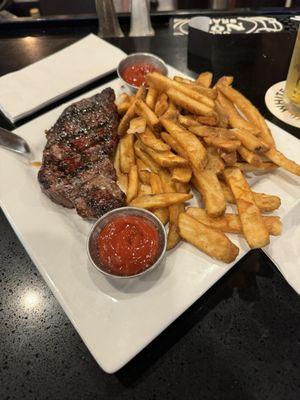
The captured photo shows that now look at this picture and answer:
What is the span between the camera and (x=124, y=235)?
6.84ft

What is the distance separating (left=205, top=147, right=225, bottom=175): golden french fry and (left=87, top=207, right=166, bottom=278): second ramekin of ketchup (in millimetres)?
506

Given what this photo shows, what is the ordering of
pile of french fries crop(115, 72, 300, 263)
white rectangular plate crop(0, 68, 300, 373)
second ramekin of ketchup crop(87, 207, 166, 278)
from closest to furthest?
1. white rectangular plate crop(0, 68, 300, 373)
2. second ramekin of ketchup crop(87, 207, 166, 278)
3. pile of french fries crop(115, 72, 300, 263)

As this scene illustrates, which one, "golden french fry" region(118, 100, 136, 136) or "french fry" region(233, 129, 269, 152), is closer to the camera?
"french fry" region(233, 129, 269, 152)

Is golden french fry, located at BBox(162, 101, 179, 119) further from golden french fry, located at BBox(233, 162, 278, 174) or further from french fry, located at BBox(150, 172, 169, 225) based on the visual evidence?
golden french fry, located at BBox(233, 162, 278, 174)

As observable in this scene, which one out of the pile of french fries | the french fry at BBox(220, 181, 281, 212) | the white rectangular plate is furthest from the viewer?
the french fry at BBox(220, 181, 281, 212)

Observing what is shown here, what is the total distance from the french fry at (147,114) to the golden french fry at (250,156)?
59cm

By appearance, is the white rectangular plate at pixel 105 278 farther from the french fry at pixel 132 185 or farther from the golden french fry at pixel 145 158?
the golden french fry at pixel 145 158

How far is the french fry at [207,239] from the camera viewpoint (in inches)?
78.9

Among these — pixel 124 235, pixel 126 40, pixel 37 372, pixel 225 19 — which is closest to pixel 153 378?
pixel 37 372

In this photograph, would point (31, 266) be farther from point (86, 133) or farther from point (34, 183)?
point (86, 133)

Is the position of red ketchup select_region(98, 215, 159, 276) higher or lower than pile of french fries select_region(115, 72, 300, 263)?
lower

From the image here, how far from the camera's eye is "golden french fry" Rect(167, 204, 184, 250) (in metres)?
2.15

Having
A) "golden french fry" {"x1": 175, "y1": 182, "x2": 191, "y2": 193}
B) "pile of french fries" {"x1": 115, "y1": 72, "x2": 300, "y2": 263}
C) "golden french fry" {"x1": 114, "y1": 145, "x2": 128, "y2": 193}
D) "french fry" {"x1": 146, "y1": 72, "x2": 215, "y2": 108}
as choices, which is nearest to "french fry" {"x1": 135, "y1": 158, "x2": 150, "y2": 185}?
"pile of french fries" {"x1": 115, "y1": 72, "x2": 300, "y2": 263}

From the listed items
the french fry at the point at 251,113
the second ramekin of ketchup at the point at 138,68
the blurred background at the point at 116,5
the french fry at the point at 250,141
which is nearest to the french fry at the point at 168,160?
the french fry at the point at 250,141
